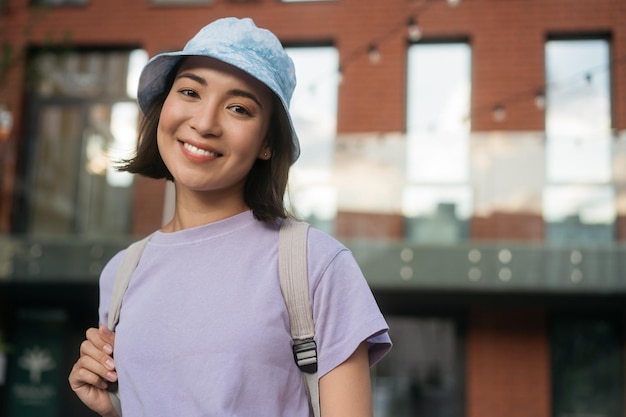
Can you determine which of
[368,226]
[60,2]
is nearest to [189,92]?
[368,226]

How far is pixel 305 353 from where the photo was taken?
4.45ft

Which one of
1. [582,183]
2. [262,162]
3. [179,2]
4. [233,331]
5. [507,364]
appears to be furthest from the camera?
[179,2]

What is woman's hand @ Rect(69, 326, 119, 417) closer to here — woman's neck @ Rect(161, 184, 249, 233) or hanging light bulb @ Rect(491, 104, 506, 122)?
woman's neck @ Rect(161, 184, 249, 233)

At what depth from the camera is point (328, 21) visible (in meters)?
10.2

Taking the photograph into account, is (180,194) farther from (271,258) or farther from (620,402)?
(620,402)

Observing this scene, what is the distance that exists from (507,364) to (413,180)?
2205 millimetres

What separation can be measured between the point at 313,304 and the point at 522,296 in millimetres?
8205

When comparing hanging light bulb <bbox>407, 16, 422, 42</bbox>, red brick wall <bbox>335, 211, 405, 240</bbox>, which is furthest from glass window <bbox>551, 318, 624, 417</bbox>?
hanging light bulb <bbox>407, 16, 422, 42</bbox>

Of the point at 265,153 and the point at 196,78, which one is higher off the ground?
the point at 196,78

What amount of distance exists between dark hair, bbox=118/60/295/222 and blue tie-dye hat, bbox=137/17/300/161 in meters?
0.02

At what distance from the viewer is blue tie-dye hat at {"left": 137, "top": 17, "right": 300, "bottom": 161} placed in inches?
55.7

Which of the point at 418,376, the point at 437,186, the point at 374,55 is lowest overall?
the point at 418,376

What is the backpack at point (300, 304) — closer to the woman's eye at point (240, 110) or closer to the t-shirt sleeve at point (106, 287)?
the woman's eye at point (240, 110)

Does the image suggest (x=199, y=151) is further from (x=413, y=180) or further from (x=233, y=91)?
(x=413, y=180)
